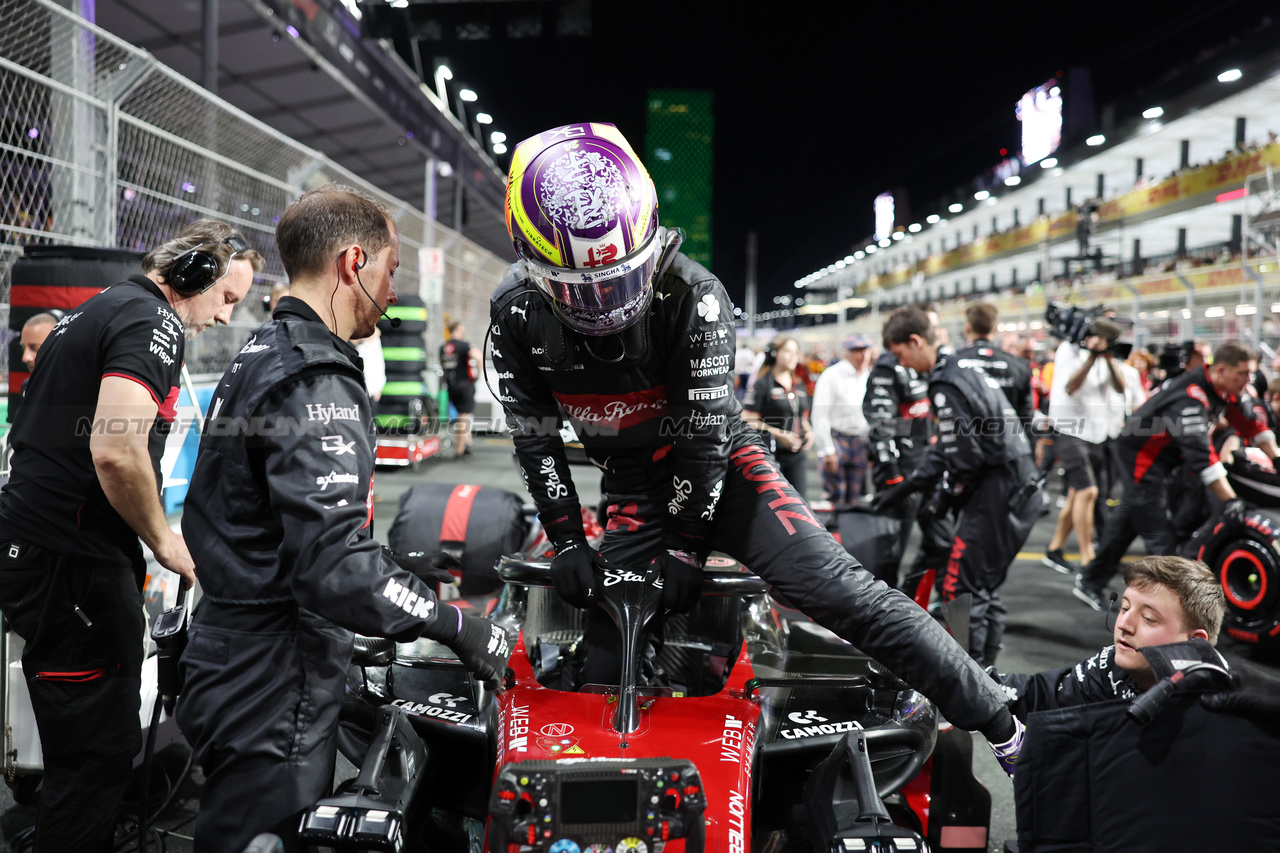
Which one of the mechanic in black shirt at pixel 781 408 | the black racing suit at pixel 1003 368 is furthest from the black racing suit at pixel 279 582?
the mechanic in black shirt at pixel 781 408

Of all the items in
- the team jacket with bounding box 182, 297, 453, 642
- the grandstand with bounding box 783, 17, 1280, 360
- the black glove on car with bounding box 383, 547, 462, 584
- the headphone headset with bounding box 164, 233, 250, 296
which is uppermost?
the grandstand with bounding box 783, 17, 1280, 360

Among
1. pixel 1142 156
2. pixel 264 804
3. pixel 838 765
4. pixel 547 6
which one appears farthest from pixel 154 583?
pixel 1142 156

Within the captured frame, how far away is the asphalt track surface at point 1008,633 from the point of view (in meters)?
3.06

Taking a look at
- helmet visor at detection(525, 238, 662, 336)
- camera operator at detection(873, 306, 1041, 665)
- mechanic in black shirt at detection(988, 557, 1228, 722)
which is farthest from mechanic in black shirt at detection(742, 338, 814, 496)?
Answer: helmet visor at detection(525, 238, 662, 336)

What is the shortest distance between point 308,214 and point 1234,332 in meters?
13.9

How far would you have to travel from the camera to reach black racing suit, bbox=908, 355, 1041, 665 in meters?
4.51

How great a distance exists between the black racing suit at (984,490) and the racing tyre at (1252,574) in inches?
63.5

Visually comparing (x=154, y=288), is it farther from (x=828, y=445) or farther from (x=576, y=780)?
(x=828, y=445)

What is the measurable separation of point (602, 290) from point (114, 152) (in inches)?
157

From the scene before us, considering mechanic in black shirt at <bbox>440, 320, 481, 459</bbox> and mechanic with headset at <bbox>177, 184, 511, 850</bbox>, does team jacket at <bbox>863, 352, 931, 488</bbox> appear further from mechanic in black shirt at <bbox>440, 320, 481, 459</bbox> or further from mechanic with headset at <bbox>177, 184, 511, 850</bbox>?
mechanic in black shirt at <bbox>440, 320, 481, 459</bbox>

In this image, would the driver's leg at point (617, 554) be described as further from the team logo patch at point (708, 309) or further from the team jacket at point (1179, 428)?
the team jacket at point (1179, 428)

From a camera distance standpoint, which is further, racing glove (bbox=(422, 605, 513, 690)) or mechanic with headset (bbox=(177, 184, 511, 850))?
racing glove (bbox=(422, 605, 513, 690))

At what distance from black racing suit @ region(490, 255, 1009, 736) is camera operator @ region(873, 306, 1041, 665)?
207 cm

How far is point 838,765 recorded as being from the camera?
2.02 m
